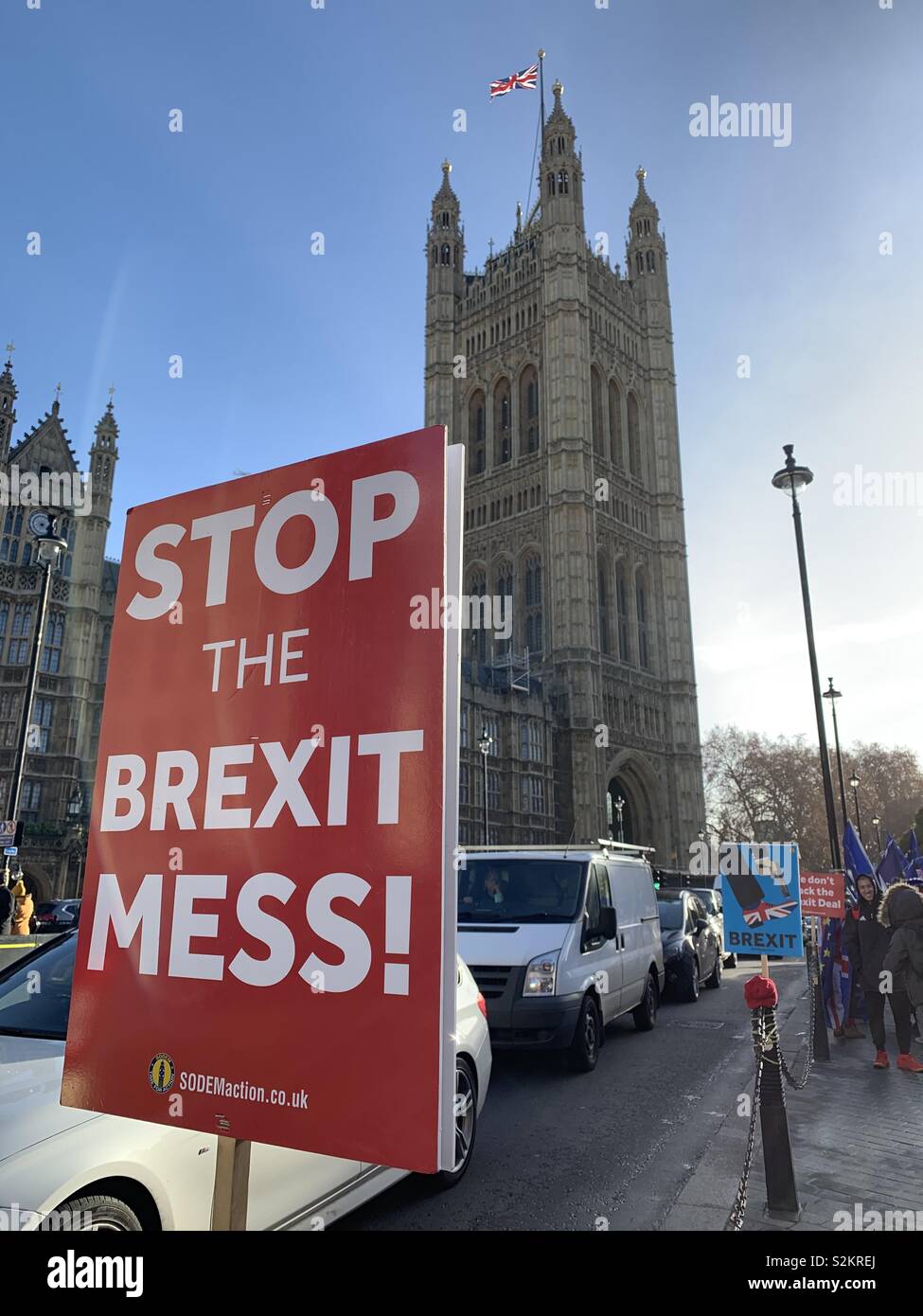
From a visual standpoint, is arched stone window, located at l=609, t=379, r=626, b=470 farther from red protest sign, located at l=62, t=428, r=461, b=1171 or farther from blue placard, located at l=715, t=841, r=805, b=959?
red protest sign, located at l=62, t=428, r=461, b=1171

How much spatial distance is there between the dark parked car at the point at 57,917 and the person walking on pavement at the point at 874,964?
18946mm

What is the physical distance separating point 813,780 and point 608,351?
1439 inches

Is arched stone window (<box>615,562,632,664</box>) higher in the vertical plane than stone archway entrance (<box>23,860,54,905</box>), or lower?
higher

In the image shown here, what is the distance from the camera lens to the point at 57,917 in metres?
23.5

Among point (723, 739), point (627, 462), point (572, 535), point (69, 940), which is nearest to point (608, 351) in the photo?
point (627, 462)

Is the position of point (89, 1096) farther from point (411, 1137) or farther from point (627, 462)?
point (627, 462)

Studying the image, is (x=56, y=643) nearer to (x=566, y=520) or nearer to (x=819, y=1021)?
(x=566, y=520)

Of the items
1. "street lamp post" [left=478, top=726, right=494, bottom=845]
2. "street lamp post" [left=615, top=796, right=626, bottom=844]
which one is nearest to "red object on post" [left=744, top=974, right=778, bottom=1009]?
"street lamp post" [left=478, top=726, right=494, bottom=845]

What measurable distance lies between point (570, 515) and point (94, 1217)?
5238 cm

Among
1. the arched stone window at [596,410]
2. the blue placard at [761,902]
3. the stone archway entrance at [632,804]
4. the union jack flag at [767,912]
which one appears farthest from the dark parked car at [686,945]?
the arched stone window at [596,410]

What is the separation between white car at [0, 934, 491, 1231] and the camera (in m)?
2.65

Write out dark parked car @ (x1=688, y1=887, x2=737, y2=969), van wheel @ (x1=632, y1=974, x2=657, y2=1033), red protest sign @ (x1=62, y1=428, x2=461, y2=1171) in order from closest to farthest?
red protest sign @ (x1=62, y1=428, x2=461, y2=1171) → van wheel @ (x1=632, y1=974, x2=657, y2=1033) → dark parked car @ (x1=688, y1=887, x2=737, y2=969)

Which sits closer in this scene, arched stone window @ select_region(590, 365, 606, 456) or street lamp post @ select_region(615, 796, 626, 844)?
street lamp post @ select_region(615, 796, 626, 844)

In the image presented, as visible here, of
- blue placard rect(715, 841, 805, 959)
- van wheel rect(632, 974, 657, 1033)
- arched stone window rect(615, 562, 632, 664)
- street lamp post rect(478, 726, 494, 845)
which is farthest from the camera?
arched stone window rect(615, 562, 632, 664)
